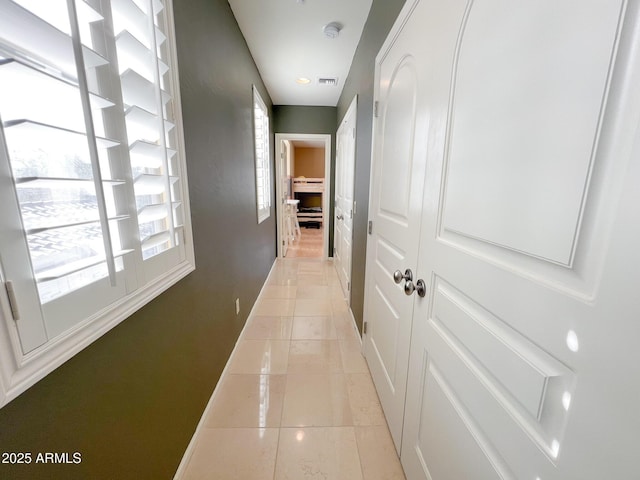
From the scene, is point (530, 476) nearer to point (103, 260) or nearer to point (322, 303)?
point (103, 260)

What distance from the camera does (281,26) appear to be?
200 cm

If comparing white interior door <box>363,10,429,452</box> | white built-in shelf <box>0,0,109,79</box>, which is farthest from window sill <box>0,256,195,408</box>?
white interior door <box>363,10,429,452</box>

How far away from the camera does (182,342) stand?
44.2 inches

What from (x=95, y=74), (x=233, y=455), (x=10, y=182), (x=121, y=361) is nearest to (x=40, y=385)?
(x=121, y=361)

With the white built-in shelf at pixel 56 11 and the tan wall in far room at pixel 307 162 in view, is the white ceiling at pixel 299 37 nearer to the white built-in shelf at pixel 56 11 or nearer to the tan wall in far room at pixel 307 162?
the white built-in shelf at pixel 56 11

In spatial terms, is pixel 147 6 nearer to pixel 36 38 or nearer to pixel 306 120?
pixel 36 38

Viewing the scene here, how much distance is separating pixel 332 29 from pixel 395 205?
5.60 feet

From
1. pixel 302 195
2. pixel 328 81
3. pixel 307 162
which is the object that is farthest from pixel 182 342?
pixel 307 162

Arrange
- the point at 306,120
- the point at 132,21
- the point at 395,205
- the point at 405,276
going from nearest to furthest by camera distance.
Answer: the point at 132,21
the point at 405,276
the point at 395,205
the point at 306,120

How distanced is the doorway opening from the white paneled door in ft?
10.7

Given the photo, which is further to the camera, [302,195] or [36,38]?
[302,195]

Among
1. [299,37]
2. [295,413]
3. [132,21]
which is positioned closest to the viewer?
[132,21]

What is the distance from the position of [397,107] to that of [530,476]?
1404mm

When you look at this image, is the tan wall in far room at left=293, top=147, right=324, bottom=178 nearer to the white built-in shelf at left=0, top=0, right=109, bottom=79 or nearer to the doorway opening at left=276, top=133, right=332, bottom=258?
the doorway opening at left=276, top=133, right=332, bottom=258
